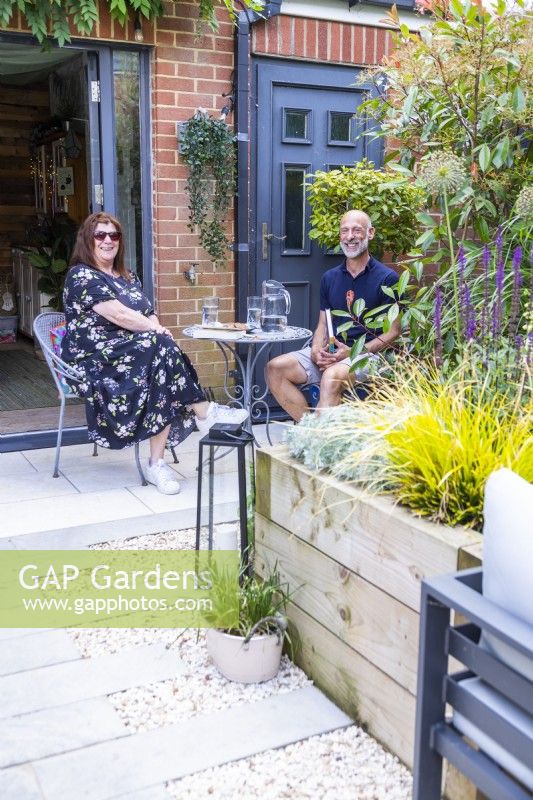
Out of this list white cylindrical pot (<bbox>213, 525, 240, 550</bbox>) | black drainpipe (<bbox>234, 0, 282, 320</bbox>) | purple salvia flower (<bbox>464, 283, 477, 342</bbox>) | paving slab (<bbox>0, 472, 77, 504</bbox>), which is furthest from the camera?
black drainpipe (<bbox>234, 0, 282, 320</bbox>)

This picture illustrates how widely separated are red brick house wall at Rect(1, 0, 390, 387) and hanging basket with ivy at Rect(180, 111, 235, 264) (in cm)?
6

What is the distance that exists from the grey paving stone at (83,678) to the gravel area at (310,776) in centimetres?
45

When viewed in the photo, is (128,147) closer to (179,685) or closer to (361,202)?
(361,202)

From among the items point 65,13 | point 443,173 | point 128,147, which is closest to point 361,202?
point 128,147

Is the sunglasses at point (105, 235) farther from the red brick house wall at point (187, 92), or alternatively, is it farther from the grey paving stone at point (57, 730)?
the grey paving stone at point (57, 730)

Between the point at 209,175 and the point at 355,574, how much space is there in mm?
3177

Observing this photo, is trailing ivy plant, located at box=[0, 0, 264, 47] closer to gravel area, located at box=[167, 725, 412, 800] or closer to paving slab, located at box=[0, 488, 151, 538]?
paving slab, located at box=[0, 488, 151, 538]

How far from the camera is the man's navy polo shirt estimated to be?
3846 mm

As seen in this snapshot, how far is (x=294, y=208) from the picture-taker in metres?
4.95

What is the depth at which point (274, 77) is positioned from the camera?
4750 millimetres

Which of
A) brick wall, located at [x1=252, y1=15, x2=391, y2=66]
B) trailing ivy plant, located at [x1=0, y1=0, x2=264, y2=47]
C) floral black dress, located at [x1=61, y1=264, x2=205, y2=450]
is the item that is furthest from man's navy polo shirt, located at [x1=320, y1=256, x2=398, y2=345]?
brick wall, located at [x1=252, y1=15, x2=391, y2=66]

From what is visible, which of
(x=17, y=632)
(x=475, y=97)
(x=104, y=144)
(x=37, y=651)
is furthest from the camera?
(x=104, y=144)

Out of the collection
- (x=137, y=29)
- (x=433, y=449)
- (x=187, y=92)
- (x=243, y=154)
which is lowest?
(x=433, y=449)

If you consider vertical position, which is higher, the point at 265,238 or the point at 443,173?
the point at 443,173
